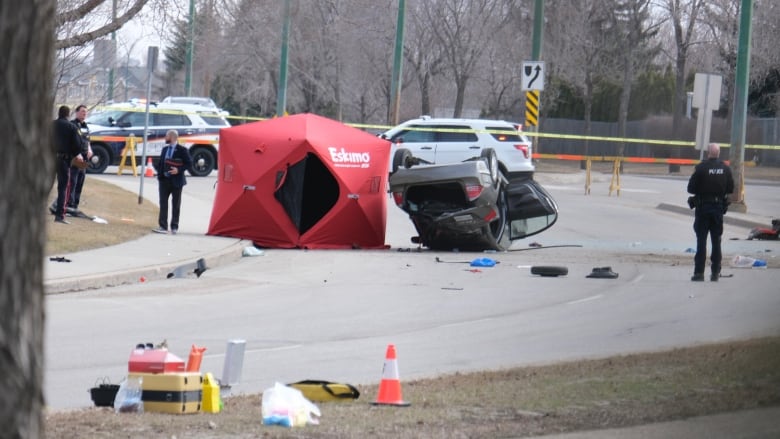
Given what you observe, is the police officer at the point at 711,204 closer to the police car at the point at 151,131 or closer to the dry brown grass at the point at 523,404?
the dry brown grass at the point at 523,404

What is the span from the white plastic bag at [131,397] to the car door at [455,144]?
25.2 m

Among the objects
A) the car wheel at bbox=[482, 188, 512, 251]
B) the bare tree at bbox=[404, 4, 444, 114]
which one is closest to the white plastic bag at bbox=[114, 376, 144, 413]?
the car wheel at bbox=[482, 188, 512, 251]

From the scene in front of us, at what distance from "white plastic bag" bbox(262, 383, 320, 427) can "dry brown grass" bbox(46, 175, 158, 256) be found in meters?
8.48

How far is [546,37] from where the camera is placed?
5847 cm

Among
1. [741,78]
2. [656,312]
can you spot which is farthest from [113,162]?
[656,312]

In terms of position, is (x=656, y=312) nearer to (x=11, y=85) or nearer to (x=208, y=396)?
(x=208, y=396)

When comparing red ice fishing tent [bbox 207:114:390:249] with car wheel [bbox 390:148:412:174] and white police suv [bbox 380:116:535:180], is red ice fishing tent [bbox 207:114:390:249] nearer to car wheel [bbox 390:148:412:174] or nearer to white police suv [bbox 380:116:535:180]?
car wheel [bbox 390:148:412:174]

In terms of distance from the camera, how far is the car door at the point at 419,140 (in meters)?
32.0

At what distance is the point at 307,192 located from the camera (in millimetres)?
20609

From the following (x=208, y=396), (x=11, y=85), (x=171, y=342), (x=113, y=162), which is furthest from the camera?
(x=113, y=162)

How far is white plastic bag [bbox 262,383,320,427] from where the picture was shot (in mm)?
6805

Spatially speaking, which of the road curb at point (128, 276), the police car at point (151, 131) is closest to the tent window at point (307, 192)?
the road curb at point (128, 276)

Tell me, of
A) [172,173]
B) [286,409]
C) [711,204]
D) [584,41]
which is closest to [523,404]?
[286,409]

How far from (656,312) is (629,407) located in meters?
5.68
